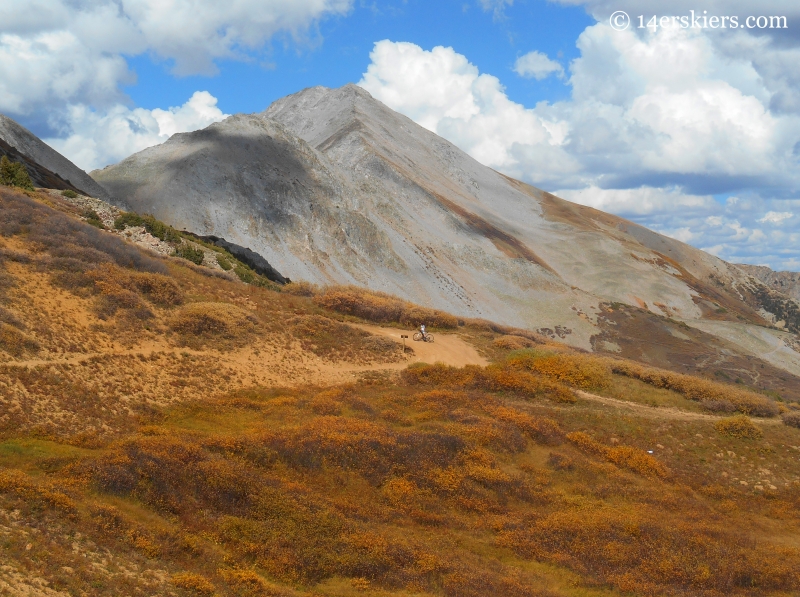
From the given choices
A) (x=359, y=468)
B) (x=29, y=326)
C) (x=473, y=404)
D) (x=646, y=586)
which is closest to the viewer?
(x=646, y=586)

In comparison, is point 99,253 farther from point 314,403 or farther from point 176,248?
point 314,403

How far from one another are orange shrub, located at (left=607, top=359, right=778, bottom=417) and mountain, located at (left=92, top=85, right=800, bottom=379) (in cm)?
2810

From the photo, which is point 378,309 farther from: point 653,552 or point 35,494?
point 35,494

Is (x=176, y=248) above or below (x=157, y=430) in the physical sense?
above

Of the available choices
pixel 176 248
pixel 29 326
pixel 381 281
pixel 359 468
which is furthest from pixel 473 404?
pixel 381 281

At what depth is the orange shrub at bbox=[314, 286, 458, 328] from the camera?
3584 cm

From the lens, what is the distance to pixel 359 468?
1761cm

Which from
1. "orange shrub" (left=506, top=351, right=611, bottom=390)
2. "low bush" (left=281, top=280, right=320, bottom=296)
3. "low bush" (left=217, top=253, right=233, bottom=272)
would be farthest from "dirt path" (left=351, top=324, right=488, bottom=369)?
"low bush" (left=217, top=253, right=233, bottom=272)

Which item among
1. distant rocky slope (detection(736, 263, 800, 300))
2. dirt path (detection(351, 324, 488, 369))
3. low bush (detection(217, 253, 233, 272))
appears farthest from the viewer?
distant rocky slope (detection(736, 263, 800, 300))

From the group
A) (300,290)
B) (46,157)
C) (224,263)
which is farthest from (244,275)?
(46,157)

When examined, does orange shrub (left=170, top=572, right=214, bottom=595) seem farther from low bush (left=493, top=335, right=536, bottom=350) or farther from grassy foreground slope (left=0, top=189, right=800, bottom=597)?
low bush (left=493, top=335, right=536, bottom=350)

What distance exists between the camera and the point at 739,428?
24000 millimetres

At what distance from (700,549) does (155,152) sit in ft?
201

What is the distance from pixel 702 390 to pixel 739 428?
5.87 m
